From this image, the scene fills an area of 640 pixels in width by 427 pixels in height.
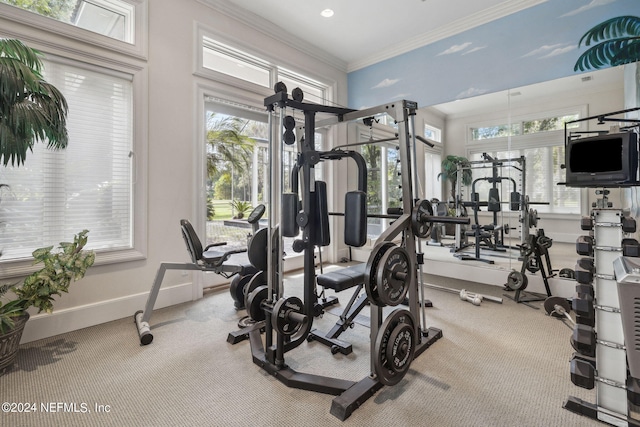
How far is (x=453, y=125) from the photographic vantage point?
4.17m

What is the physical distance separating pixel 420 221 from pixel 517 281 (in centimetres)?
203

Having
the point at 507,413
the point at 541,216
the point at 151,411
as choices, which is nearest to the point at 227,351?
the point at 151,411

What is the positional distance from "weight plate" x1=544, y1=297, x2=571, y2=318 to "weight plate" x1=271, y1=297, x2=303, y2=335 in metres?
2.43

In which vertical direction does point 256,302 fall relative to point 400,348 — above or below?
above

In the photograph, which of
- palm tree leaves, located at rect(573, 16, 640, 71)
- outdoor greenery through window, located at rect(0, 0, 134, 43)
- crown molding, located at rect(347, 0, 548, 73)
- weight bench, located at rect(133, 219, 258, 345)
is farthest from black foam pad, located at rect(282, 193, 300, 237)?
crown molding, located at rect(347, 0, 548, 73)

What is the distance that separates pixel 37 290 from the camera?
83.3 inches

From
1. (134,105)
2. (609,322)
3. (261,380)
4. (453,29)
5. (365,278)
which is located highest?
(453,29)

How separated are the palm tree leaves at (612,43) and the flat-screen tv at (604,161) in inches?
79.9

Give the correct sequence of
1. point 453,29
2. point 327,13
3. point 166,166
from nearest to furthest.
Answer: point 166,166, point 327,13, point 453,29

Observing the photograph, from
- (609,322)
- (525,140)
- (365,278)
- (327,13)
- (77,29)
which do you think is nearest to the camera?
(609,322)

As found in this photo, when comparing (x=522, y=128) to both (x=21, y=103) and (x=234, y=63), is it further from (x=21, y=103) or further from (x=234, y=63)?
(x=21, y=103)

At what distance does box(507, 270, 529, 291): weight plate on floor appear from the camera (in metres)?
3.26

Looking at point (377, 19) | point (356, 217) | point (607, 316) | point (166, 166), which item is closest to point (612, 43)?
point (377, 19)

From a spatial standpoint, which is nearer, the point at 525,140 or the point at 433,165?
the point at 525,140
